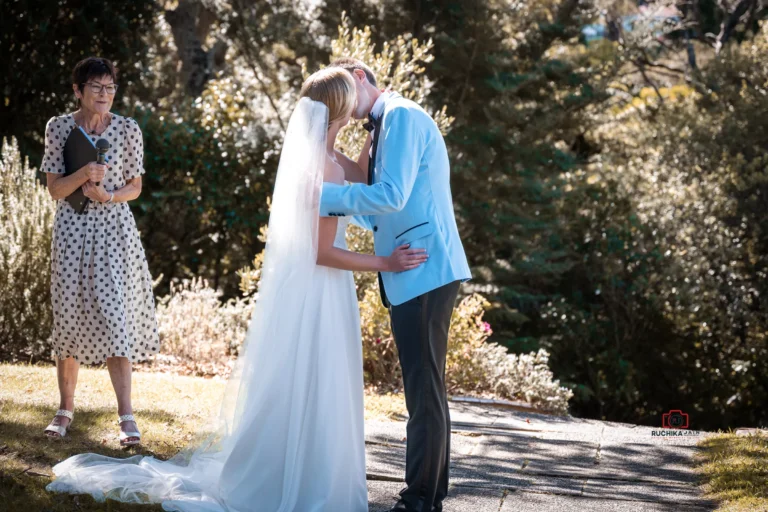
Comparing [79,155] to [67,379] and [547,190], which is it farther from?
[547,190]

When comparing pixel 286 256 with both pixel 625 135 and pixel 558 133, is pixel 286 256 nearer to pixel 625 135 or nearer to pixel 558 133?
pixel 558 133

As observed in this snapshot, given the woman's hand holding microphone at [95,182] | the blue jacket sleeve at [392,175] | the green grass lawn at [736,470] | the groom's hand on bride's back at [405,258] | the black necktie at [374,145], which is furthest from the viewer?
the woman's hand holding microphone at [95,182]

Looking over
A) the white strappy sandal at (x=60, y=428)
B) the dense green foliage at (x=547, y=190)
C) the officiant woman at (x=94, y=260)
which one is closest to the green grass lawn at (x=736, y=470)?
the officiant woman at (x=94, y=260)

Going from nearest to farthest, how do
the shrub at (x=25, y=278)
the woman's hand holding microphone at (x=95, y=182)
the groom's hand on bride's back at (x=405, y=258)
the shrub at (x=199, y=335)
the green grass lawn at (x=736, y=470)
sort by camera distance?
the groom's hand on bride's back at (x=405, y=258) → the green grass lawn at (x=736, y=470) → the woman's hand holding microphone at (x=95, y=182) → the shrub at (x=25, y=278) → the shrub at (x=199, y=335)

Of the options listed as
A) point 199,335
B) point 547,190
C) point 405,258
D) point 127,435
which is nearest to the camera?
point 405,258

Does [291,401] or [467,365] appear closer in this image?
[291,401]

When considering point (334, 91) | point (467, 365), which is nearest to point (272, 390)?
point (334, 91)

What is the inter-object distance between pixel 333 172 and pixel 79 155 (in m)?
1.45

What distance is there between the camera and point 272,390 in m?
3.46

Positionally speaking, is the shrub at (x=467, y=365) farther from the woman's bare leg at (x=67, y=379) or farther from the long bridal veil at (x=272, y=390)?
the long bridal veil at (x=272, y=390)

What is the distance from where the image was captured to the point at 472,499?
3752 millimetres

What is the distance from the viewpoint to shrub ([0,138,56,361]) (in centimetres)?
684

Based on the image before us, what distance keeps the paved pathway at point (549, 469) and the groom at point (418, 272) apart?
0.36 metres

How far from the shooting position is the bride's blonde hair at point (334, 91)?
3.42 metres
